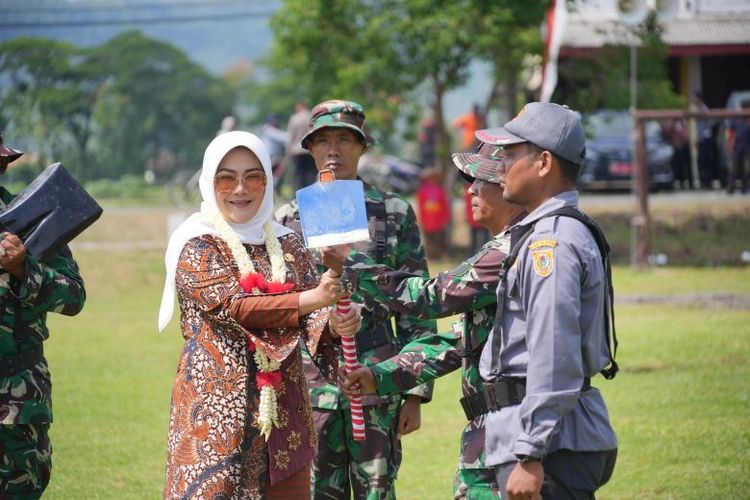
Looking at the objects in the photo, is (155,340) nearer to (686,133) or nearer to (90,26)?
(686,133)

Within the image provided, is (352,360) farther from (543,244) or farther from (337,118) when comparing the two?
(337,118)

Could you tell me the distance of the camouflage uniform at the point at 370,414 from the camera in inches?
233

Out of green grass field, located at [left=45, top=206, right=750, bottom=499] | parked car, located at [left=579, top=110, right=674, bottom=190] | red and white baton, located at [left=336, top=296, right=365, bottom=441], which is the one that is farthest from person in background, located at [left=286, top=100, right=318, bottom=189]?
red and white baton, located at [left=336, top=296, right=365, bottom=441]

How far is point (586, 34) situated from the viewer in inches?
1045

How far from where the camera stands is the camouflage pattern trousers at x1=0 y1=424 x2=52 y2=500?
5324mm

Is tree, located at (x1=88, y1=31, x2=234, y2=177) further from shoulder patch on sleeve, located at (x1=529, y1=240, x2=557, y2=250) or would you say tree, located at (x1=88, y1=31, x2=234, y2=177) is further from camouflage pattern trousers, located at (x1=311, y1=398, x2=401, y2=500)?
shoulder patch on sleeve, located at (x1=529, y1=240, x2=557, y2=250)

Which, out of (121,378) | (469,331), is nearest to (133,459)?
(121,378)

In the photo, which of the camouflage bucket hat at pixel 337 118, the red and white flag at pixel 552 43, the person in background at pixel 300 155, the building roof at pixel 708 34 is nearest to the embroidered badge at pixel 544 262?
the camouflage bucket hat at pixel 337 118

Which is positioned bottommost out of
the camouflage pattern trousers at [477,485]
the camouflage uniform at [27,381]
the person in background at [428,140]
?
the person in background at [428,140]

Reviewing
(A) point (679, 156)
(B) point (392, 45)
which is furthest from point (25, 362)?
(A) point (679, 156)

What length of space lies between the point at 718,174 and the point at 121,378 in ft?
44.2

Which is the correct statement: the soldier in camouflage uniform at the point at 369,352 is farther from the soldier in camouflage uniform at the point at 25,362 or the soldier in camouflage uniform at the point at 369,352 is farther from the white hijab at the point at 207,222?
the soldier in camouflage uniform at the point at 25,362

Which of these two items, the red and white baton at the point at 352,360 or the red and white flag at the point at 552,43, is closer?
the red and white baton at the point at 352,360

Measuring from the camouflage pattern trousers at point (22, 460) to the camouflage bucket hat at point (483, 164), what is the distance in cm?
229
